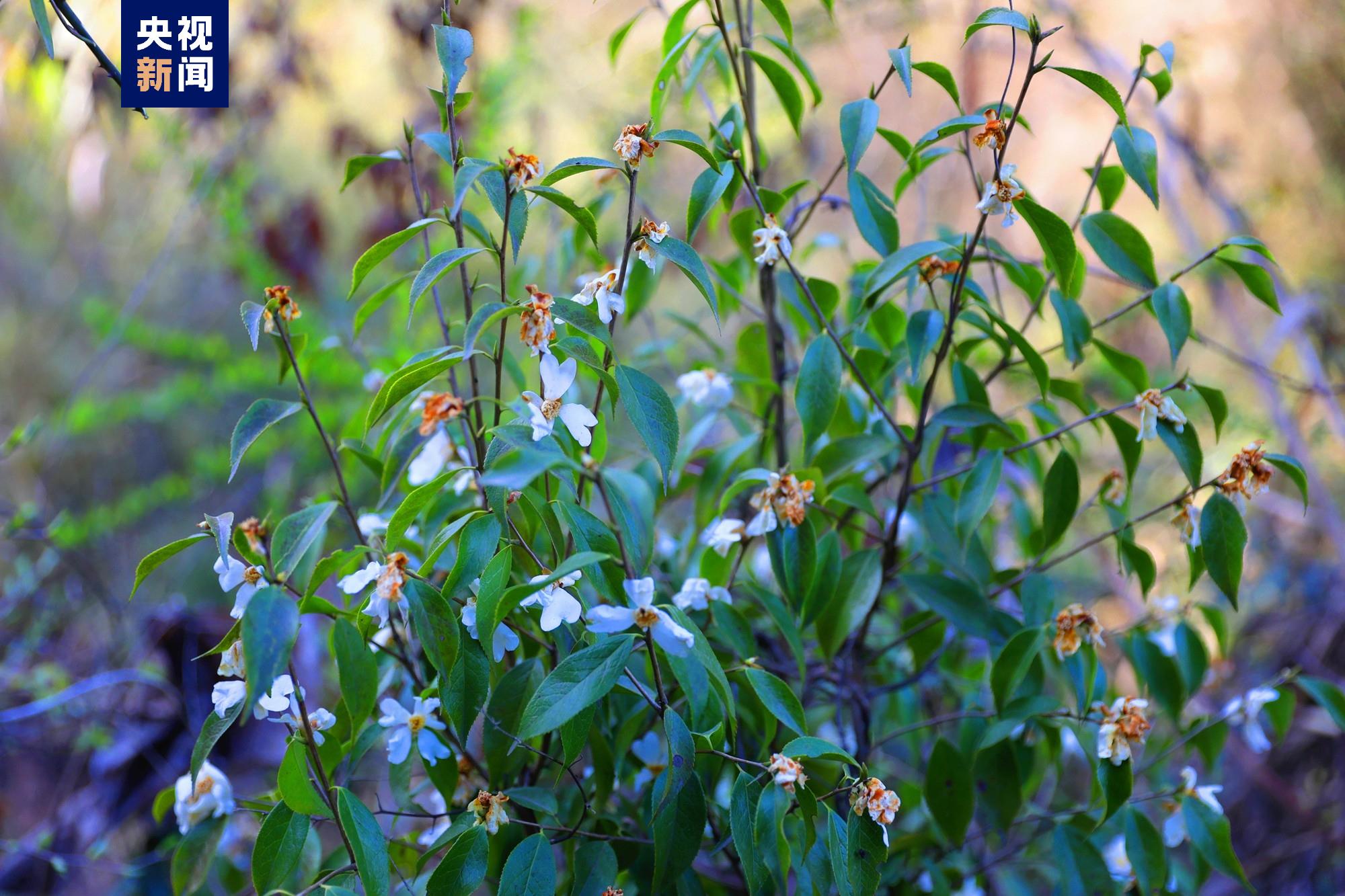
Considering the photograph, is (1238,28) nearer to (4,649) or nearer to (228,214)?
(228,214)

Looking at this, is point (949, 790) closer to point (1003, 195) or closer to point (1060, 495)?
point (1060, 495)

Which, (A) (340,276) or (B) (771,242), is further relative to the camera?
(A) (340,276)

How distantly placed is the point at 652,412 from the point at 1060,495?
0.35 meters

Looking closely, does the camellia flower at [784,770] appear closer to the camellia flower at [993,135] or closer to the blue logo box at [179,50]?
the camellia flower at [993,135]

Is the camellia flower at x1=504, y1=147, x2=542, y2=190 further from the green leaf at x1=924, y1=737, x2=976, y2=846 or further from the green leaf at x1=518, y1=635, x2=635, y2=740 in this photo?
the green leaf at x1=924, y1=737, x2=976, y2=846

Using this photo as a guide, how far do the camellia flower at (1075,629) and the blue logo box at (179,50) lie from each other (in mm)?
997

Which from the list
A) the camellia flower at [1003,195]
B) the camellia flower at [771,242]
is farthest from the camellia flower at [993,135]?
the camellia flower at [771,242]

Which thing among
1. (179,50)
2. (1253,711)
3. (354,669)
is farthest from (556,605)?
(179,50)

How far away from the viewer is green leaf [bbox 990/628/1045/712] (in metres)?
0.58

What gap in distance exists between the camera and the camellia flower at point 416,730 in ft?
1.71

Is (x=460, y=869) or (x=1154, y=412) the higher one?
(x=1154, y=412)

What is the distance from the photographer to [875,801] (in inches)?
17.9

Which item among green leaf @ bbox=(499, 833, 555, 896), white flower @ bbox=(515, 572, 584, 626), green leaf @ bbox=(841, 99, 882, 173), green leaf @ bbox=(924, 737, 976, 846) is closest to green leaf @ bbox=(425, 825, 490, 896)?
green leaf @ bbox=(499, 833, 555, 896)

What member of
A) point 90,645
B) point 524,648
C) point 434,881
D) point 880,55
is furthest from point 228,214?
point 880,55
